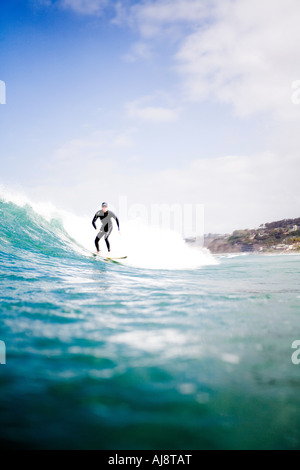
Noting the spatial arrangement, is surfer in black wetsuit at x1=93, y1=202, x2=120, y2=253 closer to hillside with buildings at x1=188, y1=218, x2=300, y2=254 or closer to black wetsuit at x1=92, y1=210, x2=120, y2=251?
black wetsuit at x1=92, y1=210, x2=120, y2=251

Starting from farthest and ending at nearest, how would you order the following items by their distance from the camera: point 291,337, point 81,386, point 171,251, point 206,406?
1. point 171,251
2. point 291,337
3. point 81,386
4. point 206,406

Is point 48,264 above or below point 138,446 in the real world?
above

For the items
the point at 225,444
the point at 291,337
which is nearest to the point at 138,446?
the point at 225,444

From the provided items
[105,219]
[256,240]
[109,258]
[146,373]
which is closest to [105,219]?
[105,219]

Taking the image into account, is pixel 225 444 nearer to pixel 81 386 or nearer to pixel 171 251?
pixel 81 386

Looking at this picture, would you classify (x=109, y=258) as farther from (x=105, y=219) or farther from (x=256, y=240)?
(x=256, y=240)

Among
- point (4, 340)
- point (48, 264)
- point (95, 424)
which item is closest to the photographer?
point (95, 424)

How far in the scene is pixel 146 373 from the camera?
8.54 feet

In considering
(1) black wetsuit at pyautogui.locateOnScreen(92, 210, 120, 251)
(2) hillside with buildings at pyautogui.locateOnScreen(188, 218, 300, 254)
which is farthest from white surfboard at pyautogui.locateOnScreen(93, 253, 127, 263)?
(2) hillside with buildings at pyautogui.locateOnScreen(188, 218, 300, 254)

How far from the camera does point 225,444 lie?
6.21 feet

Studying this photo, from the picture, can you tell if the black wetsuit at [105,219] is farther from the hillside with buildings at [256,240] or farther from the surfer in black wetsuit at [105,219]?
the hillside with buildings at [256,240]

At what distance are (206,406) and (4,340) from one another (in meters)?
2.46

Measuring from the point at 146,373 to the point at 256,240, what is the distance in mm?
91577
